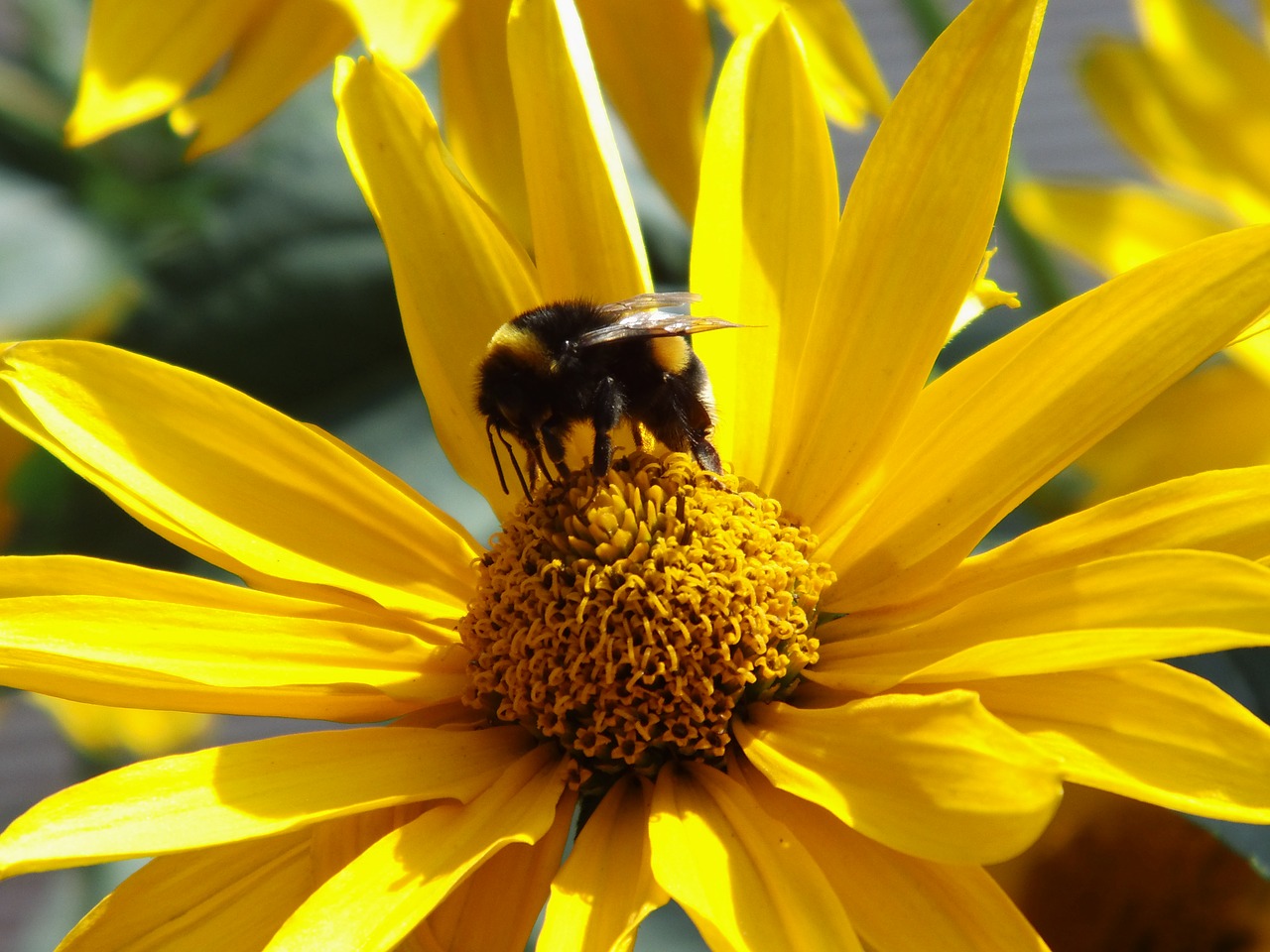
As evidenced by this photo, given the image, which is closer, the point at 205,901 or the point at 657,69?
the point at 205,901

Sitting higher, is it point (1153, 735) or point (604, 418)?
point (604, 418)

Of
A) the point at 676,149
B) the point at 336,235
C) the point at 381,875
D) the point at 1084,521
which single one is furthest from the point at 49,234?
the point at 1084,521

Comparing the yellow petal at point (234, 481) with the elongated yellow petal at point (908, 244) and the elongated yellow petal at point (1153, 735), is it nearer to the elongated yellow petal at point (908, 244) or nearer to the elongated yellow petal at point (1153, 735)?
the elongated yellow petal at point (908, 244)

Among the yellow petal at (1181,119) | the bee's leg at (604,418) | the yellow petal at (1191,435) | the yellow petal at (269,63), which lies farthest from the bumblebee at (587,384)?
the yellow petal at (1181,119)

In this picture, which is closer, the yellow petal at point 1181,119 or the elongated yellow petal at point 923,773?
the elongated yellow petal at point 923,773

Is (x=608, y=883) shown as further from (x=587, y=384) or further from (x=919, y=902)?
(x=587, y=384)

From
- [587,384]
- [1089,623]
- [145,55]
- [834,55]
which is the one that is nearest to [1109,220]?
[834,55]

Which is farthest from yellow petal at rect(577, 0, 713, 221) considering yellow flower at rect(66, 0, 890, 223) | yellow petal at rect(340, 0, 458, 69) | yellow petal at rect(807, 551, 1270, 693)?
yellow petal at rect(807, 551, 1270, 693)
